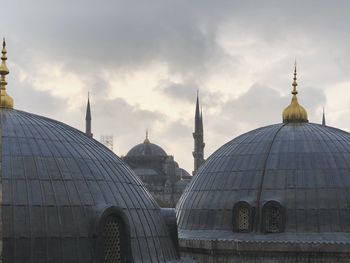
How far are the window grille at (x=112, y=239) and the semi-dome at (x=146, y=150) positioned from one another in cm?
11768

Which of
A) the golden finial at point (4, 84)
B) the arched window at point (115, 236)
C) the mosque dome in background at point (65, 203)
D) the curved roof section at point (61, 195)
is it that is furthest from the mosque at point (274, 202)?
the golden finial at point (4, 84)

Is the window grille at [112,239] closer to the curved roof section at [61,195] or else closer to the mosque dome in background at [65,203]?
the mosque dome in background at [65,203]

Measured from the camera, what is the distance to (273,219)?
113ft

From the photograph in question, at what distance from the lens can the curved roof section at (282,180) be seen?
34.0m

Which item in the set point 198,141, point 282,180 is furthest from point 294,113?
point 198,141

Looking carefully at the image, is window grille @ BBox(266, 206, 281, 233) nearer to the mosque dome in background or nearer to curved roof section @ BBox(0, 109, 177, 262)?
curved roof section @ BBox(0, 109, 177, 262)

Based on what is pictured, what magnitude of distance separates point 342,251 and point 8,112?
15.1 m

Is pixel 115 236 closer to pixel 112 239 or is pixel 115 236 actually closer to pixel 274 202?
pixel 112 239

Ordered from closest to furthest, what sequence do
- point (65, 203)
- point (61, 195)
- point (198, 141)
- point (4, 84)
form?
point (65, 203) < point (61, 195) < point (4, 84) < point (198, 141)

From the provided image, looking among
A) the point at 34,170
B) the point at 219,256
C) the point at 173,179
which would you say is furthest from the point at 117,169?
the point at 173,179

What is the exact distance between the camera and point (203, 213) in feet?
120

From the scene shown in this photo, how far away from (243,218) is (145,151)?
352 ft

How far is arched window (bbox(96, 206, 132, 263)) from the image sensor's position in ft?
74.2

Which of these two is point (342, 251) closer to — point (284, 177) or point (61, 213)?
point (284, 177)
